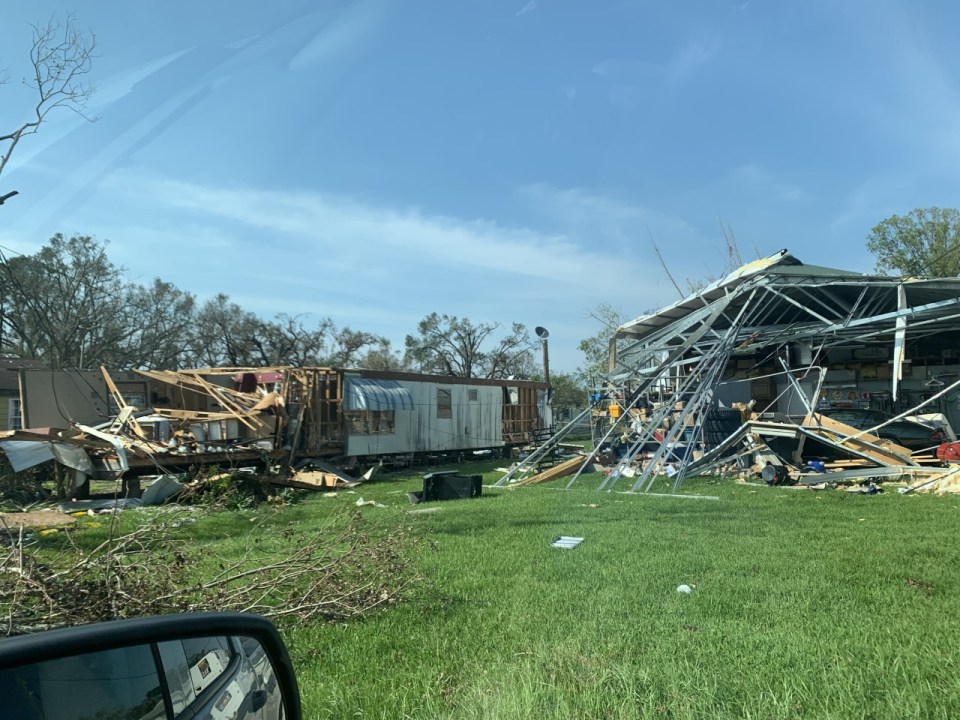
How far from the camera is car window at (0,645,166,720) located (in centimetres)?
147

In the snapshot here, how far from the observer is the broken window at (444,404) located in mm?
27078

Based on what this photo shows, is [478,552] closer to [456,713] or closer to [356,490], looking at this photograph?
[456,713]

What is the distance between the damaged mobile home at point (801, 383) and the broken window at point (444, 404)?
6678 millimetres

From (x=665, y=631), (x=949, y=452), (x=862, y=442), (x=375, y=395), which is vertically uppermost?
(x=375, y=395)

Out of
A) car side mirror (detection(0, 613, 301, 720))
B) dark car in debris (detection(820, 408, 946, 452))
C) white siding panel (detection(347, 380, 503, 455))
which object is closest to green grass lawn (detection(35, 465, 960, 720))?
car side mirror (detection(0, 613, 301, 720))

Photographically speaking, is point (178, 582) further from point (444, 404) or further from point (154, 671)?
point (444, 404)

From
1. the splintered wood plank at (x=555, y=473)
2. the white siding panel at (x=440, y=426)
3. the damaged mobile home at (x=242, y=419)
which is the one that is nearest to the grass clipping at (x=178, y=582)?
the damaged mobile home at (x=242, y=419)

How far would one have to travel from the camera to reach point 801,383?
2062 centimetres

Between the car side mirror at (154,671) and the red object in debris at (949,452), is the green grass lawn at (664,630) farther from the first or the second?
the red object in debris at (949,452)

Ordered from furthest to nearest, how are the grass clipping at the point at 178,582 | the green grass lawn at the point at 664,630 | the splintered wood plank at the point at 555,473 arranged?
the splintered wood plank at the point at 555,473 → the grass clipping at the point at 178,582 → the green grass lawn at the point at 664,630

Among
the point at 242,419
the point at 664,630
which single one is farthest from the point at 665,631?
the point at 242,419

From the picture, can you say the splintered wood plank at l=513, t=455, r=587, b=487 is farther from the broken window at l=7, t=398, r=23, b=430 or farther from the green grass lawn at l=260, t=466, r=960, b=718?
the broken window at l=7, t=398, r=23, b=430

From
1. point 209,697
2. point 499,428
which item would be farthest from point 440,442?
point 209,697

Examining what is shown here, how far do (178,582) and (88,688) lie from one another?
4195 mm
